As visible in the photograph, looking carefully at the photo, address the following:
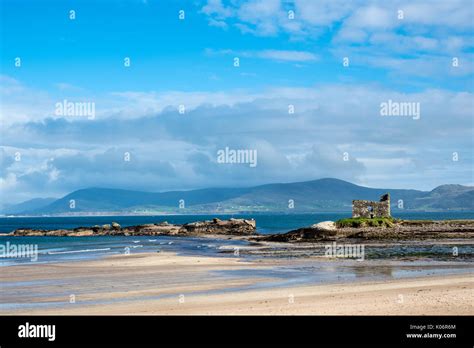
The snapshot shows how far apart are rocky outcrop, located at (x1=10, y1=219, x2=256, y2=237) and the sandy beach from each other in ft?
254

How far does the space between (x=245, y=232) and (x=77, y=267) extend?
228ft

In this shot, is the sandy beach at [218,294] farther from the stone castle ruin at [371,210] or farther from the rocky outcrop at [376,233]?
the stone castle ruin at [371,210]

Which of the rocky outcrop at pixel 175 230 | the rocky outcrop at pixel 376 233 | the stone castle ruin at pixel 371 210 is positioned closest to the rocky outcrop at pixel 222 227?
the rocky outcrop at pixel 175 230

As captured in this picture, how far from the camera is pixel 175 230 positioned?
411 feet

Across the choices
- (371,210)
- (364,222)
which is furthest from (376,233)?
(371,210)

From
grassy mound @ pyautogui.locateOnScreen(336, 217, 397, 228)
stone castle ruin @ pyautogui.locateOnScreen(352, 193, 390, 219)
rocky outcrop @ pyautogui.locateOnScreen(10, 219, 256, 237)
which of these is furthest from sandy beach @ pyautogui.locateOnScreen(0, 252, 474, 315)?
rocky outcrop @ pyautogui.locateOnScreen(10, 219, 256, 237)

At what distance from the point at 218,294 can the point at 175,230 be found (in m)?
98.8

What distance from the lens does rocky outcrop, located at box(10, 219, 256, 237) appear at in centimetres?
11981

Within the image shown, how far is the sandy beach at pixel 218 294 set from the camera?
22.3 metres

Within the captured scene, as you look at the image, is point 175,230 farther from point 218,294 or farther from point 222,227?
point 218,294
